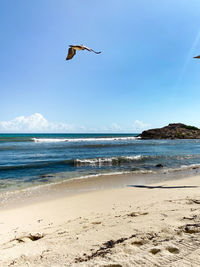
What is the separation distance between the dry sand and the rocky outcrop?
54331 millimetres

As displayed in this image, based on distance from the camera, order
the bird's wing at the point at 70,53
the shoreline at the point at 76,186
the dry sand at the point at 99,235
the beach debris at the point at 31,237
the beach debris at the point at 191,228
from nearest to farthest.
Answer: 1. the dry sand at the point at 99,235
2. the beach debris at the point at 191,228
3. the beach debris at the point at 31,237
4. the bird's wing at the point at 70,53
5. the shoreline at the point at 76,186

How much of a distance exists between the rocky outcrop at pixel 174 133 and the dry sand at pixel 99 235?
178 ft

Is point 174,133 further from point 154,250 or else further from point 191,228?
point 154,250

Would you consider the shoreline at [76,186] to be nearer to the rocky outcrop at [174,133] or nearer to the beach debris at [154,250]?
the beach debris at [154,250]

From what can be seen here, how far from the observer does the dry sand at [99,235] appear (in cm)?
260

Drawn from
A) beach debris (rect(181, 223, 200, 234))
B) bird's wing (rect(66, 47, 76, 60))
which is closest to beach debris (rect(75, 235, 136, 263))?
beach debris (rect(181, 223, 200, 234))

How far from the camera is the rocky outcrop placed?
56094 mm

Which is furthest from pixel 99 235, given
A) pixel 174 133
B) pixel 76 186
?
pixel 174 133

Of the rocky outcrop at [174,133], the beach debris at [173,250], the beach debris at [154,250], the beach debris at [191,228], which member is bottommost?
the beach debris at [191,228]

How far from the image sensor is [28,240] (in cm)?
361

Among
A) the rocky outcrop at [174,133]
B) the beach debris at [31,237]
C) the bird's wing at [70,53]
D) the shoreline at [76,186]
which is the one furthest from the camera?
the rocky outcrop at [174,133]

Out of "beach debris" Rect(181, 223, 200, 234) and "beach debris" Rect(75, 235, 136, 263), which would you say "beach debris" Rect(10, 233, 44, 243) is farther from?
"beach debris" Rect(181, 223, 200, 234)

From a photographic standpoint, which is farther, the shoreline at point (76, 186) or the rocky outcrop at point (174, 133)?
the rocky outcrop at point (174, 133)

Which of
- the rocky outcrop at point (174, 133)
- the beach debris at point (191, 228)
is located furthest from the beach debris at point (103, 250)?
the rocky outcrop at point (174, 133)
